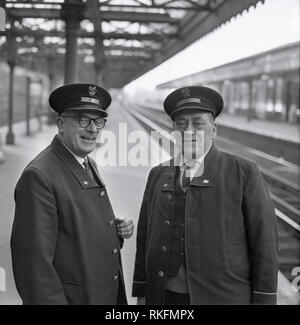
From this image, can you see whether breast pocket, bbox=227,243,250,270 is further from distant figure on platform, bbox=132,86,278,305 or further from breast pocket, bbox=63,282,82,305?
breast pocket, bbox=63,282,82,305

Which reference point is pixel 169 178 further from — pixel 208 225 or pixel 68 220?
pixel 68 220

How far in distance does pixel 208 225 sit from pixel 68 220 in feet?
2.10

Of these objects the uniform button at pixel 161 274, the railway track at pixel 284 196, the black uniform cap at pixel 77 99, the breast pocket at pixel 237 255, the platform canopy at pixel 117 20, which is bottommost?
the railway track at pixel 284 196

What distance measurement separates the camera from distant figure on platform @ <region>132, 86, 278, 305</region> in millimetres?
2193

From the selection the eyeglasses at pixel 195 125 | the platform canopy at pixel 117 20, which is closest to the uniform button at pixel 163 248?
the eyeglasses at pixel 195 125

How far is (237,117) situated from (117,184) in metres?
28.7

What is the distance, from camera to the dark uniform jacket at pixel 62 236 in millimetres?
1985

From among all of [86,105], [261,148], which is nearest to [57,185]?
[86,105]

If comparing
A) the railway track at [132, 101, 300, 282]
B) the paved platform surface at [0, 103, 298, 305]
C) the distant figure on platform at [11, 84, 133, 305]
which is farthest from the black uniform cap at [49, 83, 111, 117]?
the paved platform surface at [0, 103, 298, 305]

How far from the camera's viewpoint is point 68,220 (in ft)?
6.87

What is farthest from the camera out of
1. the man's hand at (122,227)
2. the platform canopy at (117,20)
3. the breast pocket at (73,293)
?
the platform canopy at (117,20)

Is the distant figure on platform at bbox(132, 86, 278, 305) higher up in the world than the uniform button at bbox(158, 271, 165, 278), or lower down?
higher up

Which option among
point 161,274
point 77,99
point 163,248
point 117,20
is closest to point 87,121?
point 77,99

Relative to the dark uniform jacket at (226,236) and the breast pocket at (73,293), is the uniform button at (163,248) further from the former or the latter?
the breast pocket at (73,293)
